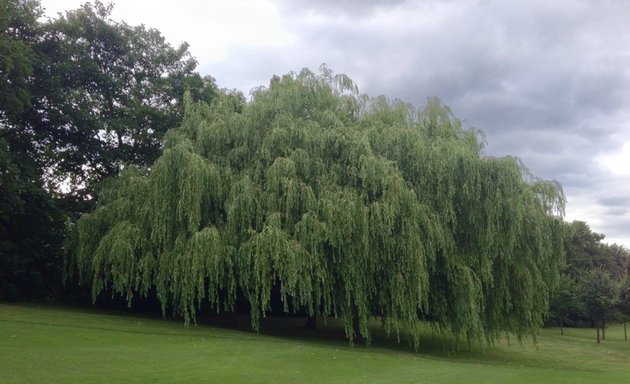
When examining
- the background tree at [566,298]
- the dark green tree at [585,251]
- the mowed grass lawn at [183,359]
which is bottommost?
the mowed grass lawn at [183,359]

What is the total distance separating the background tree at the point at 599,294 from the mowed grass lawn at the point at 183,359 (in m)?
23.7

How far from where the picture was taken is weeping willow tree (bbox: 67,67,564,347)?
19.7m

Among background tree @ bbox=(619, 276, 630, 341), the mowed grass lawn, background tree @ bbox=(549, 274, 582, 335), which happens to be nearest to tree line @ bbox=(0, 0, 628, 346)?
the mowed grass lawn

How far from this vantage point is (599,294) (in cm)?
4303

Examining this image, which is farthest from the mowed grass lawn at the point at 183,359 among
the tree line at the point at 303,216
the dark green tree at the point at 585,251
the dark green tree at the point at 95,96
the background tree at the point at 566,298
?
the dark green tree at the point at 585,251

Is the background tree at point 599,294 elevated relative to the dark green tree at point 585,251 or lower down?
lower down

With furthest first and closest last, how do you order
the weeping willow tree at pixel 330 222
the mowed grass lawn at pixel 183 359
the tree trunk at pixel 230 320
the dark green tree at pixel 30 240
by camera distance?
1. the dark green tree at pixel 30 240
2. the tree trunk at pixel 230 320
3. the weeping willow tree at pixel 330 222
4. the mowed grass lawn at pixel 183 359

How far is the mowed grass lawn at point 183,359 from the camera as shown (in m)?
12.8

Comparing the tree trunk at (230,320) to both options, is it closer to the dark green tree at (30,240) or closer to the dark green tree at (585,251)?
the dark green tree at (30,240)

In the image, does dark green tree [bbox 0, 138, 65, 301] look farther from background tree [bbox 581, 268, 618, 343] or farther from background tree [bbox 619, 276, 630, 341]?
background tree [bbox 619, 276, 630, 341]

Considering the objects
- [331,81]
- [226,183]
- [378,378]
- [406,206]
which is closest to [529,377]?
[378,378]

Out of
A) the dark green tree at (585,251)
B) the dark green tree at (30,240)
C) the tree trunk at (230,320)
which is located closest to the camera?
the tree trunk at (230,320)

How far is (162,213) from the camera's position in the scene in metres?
20.4

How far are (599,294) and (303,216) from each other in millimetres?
33394
